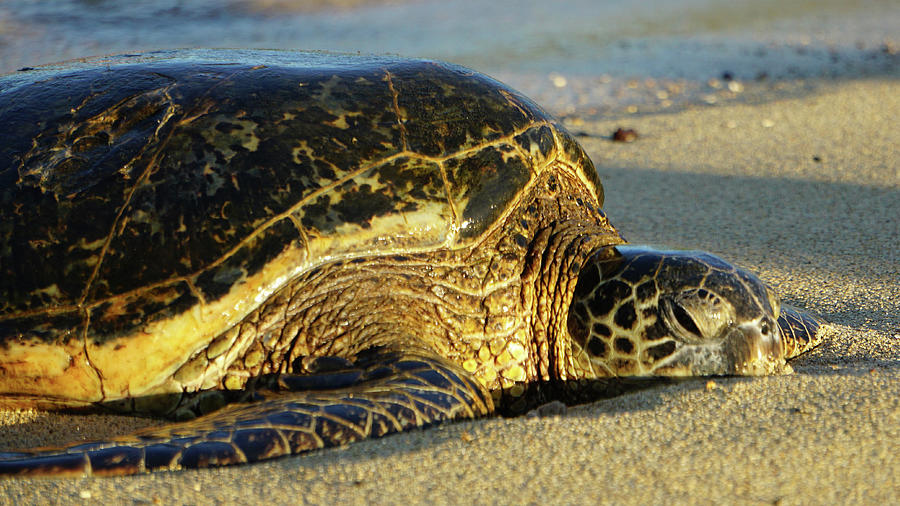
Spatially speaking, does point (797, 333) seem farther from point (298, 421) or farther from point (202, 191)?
point (202, 191)

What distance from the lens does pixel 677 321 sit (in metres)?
2.82

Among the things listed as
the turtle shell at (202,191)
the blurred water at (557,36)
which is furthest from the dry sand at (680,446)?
the blurred water at (557,36)

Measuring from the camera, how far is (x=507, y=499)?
1963 mm

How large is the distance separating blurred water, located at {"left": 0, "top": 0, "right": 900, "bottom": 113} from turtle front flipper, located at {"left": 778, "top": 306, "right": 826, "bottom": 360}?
14.5 feet

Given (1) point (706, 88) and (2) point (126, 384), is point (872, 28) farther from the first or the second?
(2) point (126, 384)

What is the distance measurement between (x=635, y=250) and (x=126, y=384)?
5.82 feet

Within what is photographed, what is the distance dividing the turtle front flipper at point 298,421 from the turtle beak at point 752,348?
861 millimetres

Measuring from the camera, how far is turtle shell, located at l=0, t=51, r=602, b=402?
2.52m

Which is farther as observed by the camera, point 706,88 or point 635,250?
point 706,88

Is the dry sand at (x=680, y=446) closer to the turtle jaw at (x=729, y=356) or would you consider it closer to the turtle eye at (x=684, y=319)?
the turtle jaw at (x=729, y=356)

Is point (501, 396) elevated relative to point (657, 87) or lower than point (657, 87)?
lower

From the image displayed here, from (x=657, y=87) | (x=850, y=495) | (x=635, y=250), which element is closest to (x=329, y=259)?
(x=635, y=250)

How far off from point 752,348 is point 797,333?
358mm

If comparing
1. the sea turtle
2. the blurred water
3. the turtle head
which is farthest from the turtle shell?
the blurred water
